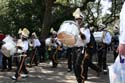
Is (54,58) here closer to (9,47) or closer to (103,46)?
(103,46)

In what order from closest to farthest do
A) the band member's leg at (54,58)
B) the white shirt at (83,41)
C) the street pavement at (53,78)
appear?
the white shirt at (83,41) < the street pavement at (53,78) < the band member's leg at (54,58)

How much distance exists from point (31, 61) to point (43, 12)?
10.2 metres

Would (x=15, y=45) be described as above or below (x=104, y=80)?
above

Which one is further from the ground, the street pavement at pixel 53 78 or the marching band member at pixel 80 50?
the marching band member at pixel 80 50

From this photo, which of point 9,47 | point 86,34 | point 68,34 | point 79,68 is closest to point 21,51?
point 9,47

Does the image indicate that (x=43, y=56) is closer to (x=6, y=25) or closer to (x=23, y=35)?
(x=6, y=25)

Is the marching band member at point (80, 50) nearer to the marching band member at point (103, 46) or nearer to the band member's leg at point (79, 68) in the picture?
the band member's leg at point (79, 68)

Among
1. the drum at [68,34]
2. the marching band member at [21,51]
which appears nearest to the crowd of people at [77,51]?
the marching band member at [21,51]

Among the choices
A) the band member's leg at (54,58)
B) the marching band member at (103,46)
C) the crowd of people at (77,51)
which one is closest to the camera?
the crowd of people at (77,51)

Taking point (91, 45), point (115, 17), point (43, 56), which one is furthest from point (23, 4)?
point (91, 45)

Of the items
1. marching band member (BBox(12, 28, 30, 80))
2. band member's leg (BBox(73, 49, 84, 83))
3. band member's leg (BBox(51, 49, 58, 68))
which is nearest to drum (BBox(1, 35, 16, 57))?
marching band member (BBox(12, 28, 30, 80))

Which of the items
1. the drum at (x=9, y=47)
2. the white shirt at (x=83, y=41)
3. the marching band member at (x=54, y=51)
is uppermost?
the white shirt at (x=83, y=41)

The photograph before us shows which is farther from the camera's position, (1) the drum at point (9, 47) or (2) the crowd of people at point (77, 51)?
(1) the drum at point (9, 47)

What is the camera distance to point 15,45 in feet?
43.5
